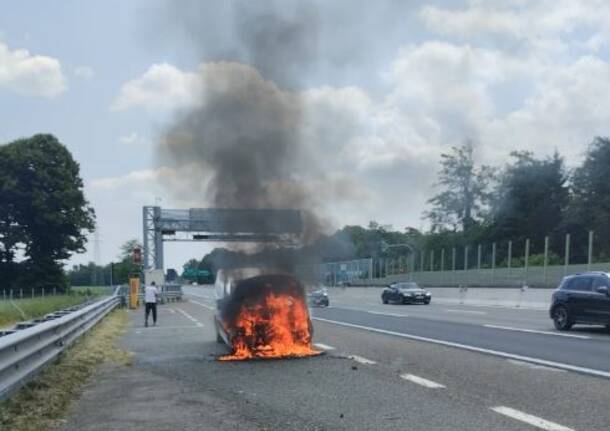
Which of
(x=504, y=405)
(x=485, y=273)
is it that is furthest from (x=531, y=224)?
(x=504, y=405)

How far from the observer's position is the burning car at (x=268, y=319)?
1230cm

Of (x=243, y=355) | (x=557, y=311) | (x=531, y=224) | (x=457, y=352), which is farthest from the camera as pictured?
(x=531, y=224)

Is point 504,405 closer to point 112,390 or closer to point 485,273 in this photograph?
point 112,390

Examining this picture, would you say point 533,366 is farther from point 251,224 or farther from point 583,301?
point 583,301

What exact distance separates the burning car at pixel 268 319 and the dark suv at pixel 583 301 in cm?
906

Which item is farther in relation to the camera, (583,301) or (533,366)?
(583,301)

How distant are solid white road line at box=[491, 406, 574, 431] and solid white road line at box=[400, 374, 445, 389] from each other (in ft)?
4.94

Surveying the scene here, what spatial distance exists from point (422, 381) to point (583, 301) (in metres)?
10.9

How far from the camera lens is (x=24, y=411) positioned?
7.51m

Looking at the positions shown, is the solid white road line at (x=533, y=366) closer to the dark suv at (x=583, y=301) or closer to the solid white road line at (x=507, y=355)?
the solid white road line at (x=507, y=355)

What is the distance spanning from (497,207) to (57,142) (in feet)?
168

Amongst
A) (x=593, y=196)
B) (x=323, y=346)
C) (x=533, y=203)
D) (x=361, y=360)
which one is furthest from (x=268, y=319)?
(x=533, y=203)

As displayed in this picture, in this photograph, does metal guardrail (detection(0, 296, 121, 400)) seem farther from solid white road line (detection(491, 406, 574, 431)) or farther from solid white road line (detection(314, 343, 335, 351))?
solid white road line (detection(491, 406, 574, 431))

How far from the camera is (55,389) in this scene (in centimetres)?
902
